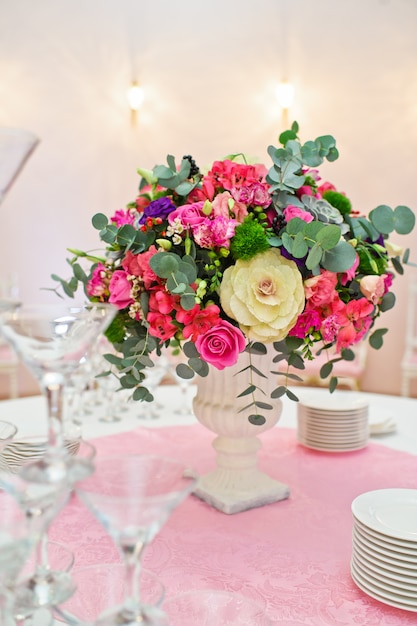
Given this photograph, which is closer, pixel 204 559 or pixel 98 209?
→ pixel 204 559

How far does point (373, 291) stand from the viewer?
1.19 metres

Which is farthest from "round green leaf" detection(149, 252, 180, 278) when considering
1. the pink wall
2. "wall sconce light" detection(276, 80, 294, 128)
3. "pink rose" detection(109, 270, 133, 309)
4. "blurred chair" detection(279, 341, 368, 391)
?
"wall sconce light" detection(276, 80, 294, 128)

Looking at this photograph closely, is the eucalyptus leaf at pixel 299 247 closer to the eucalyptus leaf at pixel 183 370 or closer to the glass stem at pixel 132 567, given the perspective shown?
the eucalyptus leaf at pixel 183 370

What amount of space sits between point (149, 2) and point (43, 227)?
1823mm

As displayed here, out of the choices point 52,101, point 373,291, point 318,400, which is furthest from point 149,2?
point 373,291

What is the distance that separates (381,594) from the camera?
90cm

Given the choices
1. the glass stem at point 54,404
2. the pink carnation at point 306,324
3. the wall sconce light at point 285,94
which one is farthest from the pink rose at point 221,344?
the wall sconce light at point 285,94

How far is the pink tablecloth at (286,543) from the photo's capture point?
92 cm

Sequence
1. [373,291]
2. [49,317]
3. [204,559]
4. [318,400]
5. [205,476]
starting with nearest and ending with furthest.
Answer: [49,317] → [204,559] → [373,291] → [205,476] → [318,400]

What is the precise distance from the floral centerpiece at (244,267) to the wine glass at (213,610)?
0.37 meters

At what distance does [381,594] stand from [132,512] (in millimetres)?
482

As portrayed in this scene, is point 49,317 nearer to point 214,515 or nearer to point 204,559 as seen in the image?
point 204,559

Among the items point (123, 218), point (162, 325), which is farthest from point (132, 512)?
point (123, 218)

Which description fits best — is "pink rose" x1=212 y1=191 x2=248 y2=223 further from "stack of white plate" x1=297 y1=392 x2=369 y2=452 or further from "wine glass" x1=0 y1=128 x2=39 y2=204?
"stack of white plate" x1=297 y1=392 x2=369 y2=452
